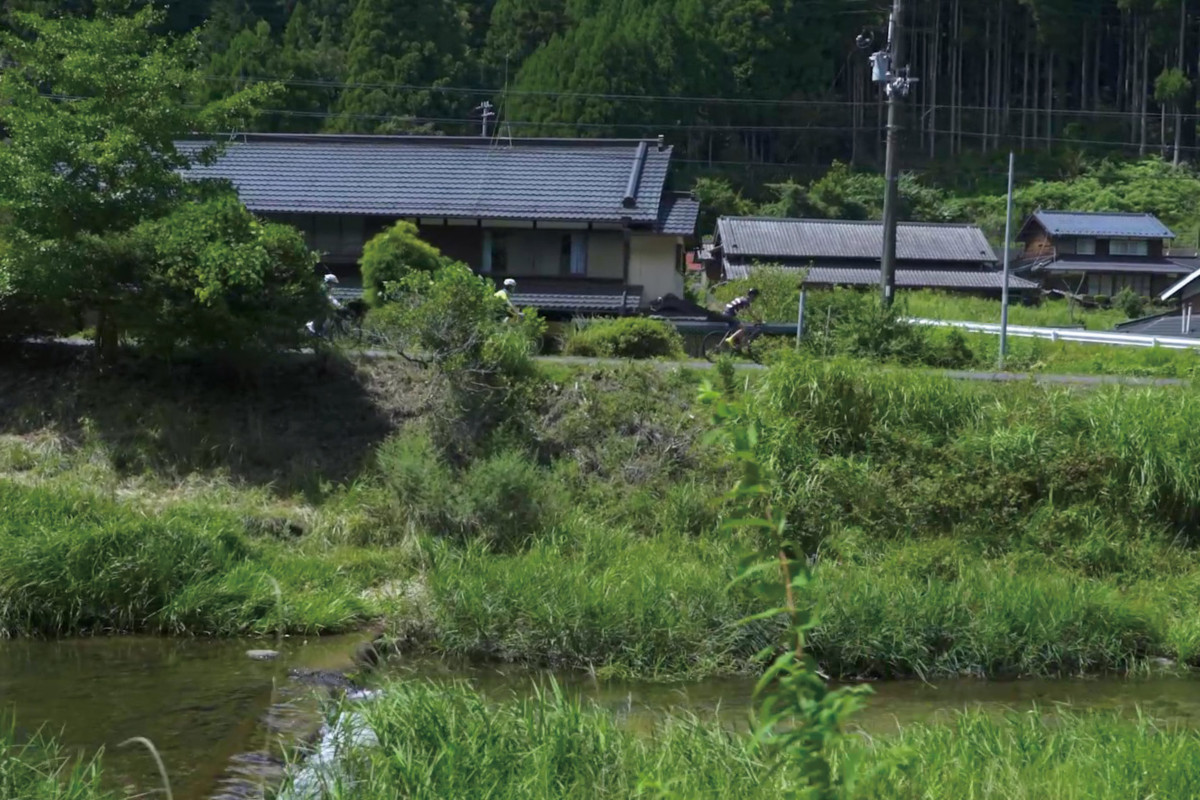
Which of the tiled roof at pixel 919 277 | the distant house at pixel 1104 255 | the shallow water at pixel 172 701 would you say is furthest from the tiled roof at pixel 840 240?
the shallow water at pixel 172 701

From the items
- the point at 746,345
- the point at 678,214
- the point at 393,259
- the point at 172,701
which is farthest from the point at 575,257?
the point at 172,701

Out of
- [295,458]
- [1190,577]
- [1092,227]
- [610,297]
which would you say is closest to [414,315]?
[295,458]

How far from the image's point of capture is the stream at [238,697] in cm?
A: 792

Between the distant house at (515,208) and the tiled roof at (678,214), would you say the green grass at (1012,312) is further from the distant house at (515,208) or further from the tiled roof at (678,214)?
the distant house at (515,208)

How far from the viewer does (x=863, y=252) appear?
135 ft

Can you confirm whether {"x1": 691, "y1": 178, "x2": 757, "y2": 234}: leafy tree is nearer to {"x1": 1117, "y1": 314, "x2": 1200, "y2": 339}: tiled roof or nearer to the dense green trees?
{"x1": 1117, "y1": 314, "x2": 1200, "y2": 339}: tiled roof

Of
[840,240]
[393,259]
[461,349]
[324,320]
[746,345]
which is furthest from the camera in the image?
[840,240]

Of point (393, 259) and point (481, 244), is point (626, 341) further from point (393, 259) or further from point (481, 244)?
point (481, 244)

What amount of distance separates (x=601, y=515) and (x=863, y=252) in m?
28.8

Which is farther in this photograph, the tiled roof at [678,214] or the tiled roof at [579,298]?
the tiled roof at [678,214]

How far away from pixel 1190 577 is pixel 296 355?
10750mm

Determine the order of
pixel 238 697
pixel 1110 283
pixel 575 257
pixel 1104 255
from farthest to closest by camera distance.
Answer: pixel 1104 255
pixel 1110 283
pixel 575 257
pixel 238 697

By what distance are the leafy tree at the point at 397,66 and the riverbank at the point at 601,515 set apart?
1279 inches

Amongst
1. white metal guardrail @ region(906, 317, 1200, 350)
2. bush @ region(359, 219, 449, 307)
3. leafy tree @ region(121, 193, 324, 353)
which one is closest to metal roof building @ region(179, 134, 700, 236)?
bush @ region(359, 219, 449, 307)
